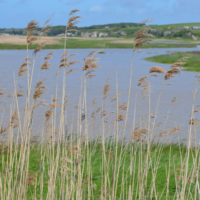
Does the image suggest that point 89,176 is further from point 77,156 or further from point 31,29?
point 31,29

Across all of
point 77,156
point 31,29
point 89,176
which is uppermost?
point 31,29

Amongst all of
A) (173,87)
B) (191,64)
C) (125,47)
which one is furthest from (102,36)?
(173,87)

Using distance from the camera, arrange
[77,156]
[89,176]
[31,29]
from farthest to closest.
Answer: [89,176], [77,156], [31,29]

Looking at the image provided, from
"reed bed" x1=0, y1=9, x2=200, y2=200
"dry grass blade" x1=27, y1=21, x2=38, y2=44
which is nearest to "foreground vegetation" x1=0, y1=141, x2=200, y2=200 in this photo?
"reed bed" x1=0, y1=9, x2=200, y2=200

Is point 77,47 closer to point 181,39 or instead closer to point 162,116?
point 181,39

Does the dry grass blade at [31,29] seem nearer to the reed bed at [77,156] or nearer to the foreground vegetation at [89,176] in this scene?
the reed bed at [77,156]

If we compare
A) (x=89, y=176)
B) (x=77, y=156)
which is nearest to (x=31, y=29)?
(x=77, y=156)

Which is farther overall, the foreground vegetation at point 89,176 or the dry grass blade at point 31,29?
the foreground vegetation at point 89,176

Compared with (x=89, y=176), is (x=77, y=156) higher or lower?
higher

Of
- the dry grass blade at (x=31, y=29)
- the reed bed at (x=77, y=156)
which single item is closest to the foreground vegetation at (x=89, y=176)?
the reed bed at (x=77, y=156)

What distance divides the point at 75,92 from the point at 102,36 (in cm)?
11379

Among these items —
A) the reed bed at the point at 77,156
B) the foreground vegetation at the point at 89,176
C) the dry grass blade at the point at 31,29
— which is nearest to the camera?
the dry grass blade at the point at 31,29

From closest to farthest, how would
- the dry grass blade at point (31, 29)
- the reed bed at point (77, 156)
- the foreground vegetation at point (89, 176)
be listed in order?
the dry grass blade at point (31, 29) < the reed bed at point (77, 156) < the foreground vegetation at point (89, 176)

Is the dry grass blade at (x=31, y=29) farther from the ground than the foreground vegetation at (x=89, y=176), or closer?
farther from the ground
